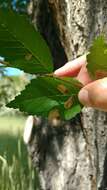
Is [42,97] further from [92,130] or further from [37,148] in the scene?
[37,148]

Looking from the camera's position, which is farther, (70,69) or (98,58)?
(70,69)

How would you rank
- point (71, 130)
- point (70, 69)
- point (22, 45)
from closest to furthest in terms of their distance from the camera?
point (22, 45)
point (70, 69)
point (71, 130)

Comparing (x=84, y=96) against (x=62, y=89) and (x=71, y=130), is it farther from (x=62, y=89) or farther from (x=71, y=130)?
(x=71, y=130)

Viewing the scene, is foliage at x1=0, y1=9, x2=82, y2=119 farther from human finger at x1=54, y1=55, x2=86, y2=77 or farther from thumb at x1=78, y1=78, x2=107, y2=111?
human finger at x1=54, y1=55, x2=86, y2=77

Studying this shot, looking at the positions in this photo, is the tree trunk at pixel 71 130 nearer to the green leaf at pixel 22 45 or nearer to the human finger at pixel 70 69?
the human finger at pixel 70 69

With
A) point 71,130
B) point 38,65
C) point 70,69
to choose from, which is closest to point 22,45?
point 38,65

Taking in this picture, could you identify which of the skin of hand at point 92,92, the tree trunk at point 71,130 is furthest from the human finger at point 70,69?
the tree trunk at point 71,130
